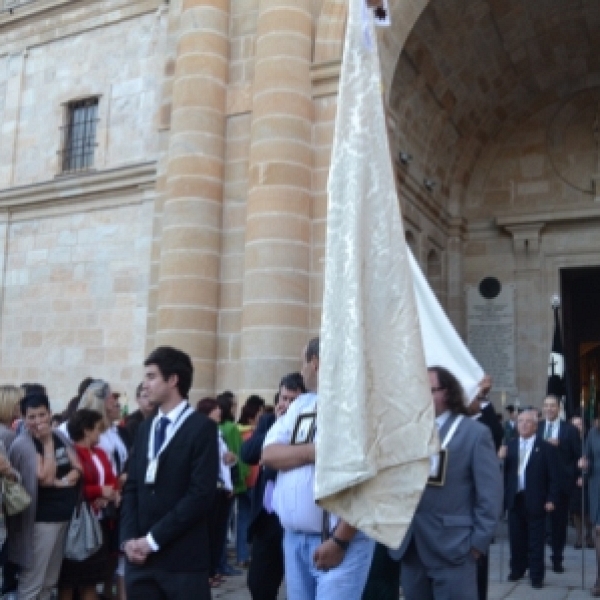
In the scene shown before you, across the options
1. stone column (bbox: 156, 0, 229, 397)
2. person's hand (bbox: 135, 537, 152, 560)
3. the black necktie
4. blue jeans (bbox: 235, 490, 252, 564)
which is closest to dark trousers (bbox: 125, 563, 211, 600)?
person's hand (bbox: 135, 537, 152, 560)

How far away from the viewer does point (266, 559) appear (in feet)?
17.1

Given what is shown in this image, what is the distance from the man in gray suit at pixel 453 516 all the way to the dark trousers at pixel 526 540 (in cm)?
423

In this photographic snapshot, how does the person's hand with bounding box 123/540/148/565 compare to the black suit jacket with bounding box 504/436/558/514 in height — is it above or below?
below

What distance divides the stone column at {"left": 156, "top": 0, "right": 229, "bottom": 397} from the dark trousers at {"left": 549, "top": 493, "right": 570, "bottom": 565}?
5240mm

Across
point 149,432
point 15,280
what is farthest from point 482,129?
point 149,432

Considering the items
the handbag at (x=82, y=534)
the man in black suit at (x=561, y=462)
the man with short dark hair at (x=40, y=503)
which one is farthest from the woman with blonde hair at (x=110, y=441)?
the man in black suit at (x=561, y=462)

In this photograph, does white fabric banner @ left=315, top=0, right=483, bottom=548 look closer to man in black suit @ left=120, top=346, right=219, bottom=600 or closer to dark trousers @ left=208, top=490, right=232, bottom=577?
man in black suit @ left=120, top=346, right=219, bottom=600

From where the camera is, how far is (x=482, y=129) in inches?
682

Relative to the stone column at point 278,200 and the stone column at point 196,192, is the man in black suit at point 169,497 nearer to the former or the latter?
the stone column at point 278,200

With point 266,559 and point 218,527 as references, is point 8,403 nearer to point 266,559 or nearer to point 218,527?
point 266,559

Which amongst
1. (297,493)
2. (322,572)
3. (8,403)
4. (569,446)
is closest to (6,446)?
(8,403)

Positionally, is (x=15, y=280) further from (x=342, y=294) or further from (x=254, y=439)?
(x=342, y=294)

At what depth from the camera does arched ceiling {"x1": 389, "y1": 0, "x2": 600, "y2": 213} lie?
14.2 metres

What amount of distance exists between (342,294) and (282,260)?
8380 millimetres
